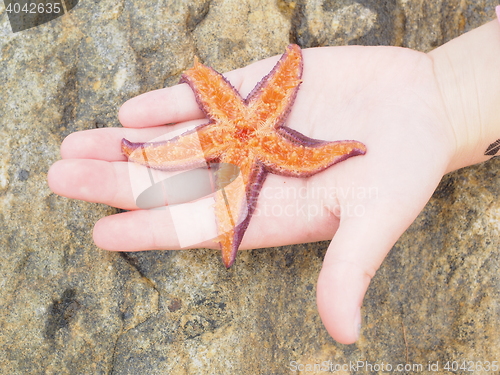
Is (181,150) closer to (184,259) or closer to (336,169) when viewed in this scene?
(184,259)

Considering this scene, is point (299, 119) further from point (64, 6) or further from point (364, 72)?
point (64, 6)

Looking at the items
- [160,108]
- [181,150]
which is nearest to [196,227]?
[181,150]

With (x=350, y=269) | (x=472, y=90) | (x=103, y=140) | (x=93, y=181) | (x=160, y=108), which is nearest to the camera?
(x=350, y=269)

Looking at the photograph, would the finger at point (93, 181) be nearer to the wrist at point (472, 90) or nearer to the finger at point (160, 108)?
the finger at point (160, 108)

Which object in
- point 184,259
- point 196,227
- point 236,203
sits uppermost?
point 236,203

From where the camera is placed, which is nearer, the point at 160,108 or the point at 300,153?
the point at 300,153

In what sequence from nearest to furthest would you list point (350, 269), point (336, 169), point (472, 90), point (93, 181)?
point (350, 269)
point (93, 181)
point (336, 169)
point (472, 90)

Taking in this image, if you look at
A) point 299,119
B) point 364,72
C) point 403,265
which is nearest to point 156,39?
point 299,119
